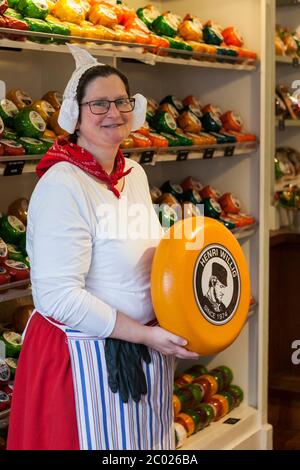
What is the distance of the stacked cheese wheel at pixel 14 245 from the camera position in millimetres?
2785

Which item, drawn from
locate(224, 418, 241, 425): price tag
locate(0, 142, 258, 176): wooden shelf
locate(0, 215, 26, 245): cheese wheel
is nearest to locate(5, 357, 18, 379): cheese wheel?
locate(0, 215, 26, 245): cheese wheel

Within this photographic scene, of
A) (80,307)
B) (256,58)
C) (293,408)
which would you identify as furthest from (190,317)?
(293,408)

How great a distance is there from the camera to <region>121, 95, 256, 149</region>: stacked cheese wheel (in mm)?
3440

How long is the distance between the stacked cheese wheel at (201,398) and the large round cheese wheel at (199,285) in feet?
4.56

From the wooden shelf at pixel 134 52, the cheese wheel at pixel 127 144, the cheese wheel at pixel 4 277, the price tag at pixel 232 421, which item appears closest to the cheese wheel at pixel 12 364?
the cheese wheel at pixel 4 277

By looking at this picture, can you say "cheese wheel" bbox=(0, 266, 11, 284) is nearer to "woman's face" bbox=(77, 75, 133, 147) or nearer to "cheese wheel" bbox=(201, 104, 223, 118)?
"woman's face" bbox=(77, 75, 133, 147)

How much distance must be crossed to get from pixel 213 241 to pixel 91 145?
1.41 ft

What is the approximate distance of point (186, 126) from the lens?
3816 millimetres

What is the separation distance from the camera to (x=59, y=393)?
2.28 m

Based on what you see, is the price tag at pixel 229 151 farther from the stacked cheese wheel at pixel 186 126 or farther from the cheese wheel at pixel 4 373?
the cheese wheel at pixel 4 373

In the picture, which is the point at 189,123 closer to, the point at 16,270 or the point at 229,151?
the point at 229,151

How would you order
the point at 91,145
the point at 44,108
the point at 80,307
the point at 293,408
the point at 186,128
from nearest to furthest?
1. the point at 80,307
2. the point at 91,145
3. the point at 44,108
4. the point at 186,128
5. the point at 293,408

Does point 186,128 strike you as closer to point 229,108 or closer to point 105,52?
point 229,108

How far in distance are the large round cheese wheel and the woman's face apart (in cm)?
30
